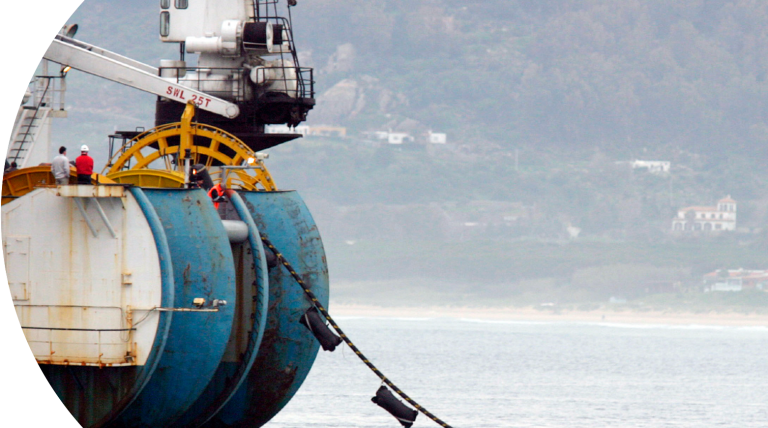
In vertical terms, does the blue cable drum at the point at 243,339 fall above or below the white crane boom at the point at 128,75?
below

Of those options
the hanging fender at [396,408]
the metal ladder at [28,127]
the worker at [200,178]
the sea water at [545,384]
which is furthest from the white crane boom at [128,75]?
the hanging fender at [396,408]

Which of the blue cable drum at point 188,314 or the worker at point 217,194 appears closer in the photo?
the blue cable drum at point 188,314

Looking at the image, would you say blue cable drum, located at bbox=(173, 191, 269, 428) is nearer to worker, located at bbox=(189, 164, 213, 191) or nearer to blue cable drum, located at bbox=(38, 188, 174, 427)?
worker, located at bbox=(189, 164, 213, 191)

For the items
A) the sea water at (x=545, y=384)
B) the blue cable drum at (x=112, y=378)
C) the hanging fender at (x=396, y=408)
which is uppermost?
the blue cable drum at (x=112, y=378)

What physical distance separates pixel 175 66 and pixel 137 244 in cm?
1198

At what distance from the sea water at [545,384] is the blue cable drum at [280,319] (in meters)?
6.11

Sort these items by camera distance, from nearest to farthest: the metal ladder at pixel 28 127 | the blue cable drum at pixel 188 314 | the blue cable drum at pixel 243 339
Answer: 1. the blue cable drum at pixel 188 314
2. the blue cable drum at pixel 243 339
3. the metal ladder at pixel 28 127

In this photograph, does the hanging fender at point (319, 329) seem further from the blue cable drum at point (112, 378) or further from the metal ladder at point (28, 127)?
the metal ladder at point (28, 127)

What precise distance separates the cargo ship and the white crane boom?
4 cm

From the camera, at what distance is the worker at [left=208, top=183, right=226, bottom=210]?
22.4 metres

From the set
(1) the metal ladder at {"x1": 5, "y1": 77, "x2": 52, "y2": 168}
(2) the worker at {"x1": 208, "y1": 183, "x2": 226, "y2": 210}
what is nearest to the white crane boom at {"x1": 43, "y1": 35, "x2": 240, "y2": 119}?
(1) the metal ladder at {"x1": 5, "y1": 77, "x2": 52, "y2": 168}

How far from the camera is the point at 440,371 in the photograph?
11012cm

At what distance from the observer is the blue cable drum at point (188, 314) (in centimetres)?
1966

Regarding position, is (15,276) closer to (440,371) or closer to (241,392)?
(241,392)
